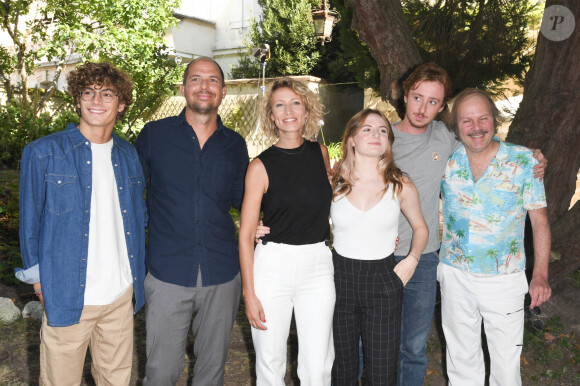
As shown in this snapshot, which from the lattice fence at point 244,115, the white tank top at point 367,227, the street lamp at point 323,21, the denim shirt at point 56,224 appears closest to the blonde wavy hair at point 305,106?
→ the white tank top at point 367,227

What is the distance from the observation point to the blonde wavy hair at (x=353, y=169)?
96.1 inches

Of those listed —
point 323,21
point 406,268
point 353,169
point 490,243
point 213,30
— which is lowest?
point 406,268

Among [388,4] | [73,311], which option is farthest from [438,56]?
[73,311]

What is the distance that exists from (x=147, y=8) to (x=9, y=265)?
6842 millimetres

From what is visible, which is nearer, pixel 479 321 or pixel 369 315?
pixel 369 315

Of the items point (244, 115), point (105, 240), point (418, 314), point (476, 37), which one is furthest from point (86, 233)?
point (244, 115)

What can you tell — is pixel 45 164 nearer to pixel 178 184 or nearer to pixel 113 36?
pixel 178 184

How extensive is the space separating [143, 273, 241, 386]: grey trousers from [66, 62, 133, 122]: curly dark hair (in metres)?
0.94

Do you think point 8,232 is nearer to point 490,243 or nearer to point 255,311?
point 255,311

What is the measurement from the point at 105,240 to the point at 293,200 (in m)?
0.91

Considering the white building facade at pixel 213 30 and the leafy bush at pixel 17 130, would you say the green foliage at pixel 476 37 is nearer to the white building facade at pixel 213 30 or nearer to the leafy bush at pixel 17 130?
the leafy bush at pixel 17 130

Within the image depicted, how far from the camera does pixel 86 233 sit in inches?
87.5

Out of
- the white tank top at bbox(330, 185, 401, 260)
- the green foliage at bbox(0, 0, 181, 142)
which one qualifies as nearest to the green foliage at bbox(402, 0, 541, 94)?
the white tank top at bbox(330, 185, 401, 260)

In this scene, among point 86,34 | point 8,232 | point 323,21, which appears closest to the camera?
point 8,232
